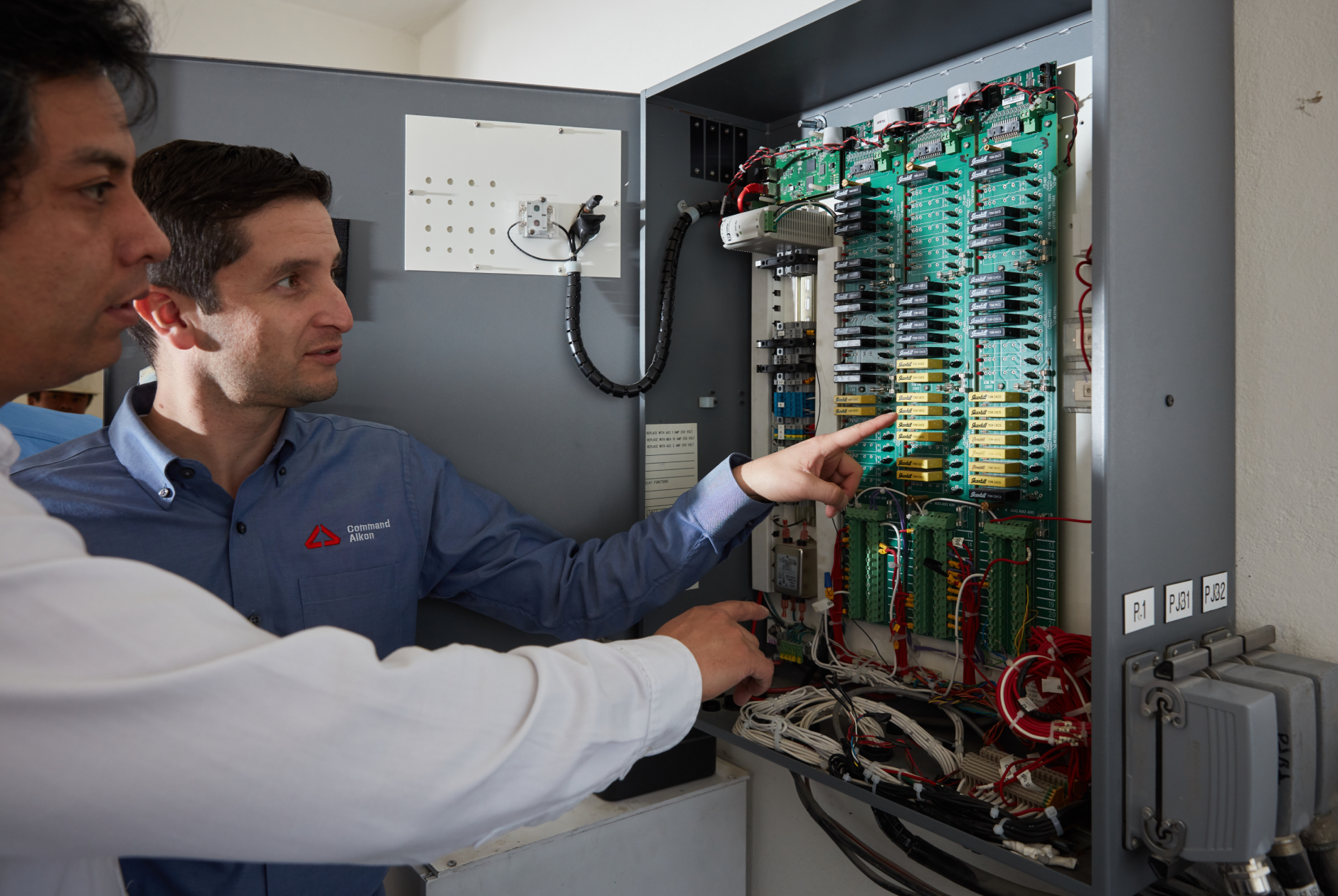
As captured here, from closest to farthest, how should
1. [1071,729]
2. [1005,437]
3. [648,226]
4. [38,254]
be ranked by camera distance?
[38,254] → [1071,729] → [1005,437] → [648,226]

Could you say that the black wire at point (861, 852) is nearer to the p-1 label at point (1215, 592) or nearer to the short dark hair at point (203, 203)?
the p-1 label at point (1215, 592)

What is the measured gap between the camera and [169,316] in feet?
4.08

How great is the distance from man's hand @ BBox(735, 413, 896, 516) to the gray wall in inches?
16.3

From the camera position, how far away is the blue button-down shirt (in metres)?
1.16

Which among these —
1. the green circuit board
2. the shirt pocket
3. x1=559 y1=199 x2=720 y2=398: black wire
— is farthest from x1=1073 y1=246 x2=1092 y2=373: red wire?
the shirt pocket

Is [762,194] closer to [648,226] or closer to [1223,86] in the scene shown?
[648,226]

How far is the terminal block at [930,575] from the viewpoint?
150 cm

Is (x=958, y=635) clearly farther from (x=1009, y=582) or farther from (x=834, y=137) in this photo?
(x=834, y=137)

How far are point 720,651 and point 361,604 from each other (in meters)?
0.70

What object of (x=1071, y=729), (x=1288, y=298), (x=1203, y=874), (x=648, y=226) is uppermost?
(x=648, y=226)

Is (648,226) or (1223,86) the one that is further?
(648,226)

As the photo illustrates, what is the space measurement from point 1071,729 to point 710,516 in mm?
622

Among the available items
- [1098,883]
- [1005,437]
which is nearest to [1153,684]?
[1098,883]

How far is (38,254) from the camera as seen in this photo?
662mm
